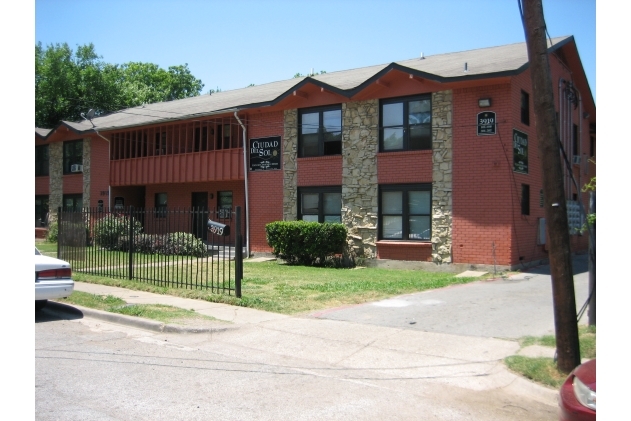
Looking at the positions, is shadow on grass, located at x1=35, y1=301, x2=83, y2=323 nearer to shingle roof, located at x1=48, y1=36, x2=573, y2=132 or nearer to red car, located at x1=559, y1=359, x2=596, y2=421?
red car, located at x1=559, y1=359, x2=596, y2=421

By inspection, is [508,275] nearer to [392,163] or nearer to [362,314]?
[392,163]

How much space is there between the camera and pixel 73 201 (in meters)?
29.3

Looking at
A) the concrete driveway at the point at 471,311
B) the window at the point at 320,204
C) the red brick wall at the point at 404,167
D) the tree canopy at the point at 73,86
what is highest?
the tree canopy at the point at 73,86

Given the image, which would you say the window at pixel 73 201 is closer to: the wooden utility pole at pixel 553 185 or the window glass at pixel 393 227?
the window glass at pixel 393 227

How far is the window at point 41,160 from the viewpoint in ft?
101

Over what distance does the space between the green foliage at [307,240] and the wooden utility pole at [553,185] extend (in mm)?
11643

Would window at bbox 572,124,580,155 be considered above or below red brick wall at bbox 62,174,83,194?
above

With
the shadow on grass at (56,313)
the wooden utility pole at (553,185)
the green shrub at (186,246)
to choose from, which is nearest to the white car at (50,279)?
the shadow on grass at (56,313)

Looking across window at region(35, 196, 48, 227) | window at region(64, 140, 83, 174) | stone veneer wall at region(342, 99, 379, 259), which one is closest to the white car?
stone veneer wall at region(342, 99, 379, 259)

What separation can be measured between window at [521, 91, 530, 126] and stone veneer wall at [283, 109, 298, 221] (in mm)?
7572

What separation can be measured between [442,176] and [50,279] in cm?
1114

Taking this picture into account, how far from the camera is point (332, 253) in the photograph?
18453mm

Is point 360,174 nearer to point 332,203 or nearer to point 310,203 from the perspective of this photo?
point 332,203

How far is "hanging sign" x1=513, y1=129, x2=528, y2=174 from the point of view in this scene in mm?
16266
